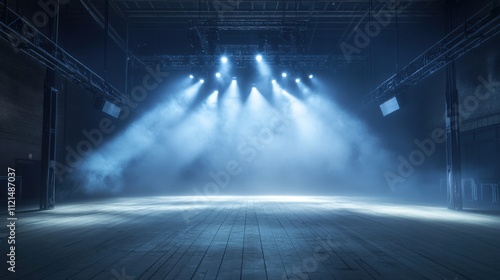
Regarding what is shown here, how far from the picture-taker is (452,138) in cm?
1012

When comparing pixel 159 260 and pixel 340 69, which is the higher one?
pixel 340 69

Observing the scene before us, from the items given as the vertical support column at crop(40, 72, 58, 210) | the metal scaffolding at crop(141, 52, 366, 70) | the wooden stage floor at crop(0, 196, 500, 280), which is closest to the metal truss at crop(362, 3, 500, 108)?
the metal scaffolding at crop(141, 52, 366, 70)

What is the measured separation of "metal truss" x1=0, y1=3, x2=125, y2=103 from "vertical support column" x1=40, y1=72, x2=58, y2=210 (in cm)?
60

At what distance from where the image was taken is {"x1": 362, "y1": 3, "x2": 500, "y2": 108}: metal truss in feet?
25.6

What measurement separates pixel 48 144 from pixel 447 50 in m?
10.7

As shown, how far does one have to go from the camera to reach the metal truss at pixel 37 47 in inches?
282

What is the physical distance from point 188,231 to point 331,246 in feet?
8.00

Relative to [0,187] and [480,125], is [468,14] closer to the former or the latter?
[480,125]

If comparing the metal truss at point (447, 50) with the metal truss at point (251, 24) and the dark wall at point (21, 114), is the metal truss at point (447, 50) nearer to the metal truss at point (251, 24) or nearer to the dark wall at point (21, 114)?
the metal truss at point (251, 24)

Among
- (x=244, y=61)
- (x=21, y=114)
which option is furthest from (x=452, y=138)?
(x=21, y=114)

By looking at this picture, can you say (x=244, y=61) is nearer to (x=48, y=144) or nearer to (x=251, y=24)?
(x=251, y=24)

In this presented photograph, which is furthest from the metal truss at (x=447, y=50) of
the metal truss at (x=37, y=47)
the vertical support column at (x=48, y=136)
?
the vertical support column at (x=48, y=136)

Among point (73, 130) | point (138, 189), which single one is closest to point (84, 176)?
point (73, 130)

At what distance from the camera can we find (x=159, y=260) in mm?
3910
